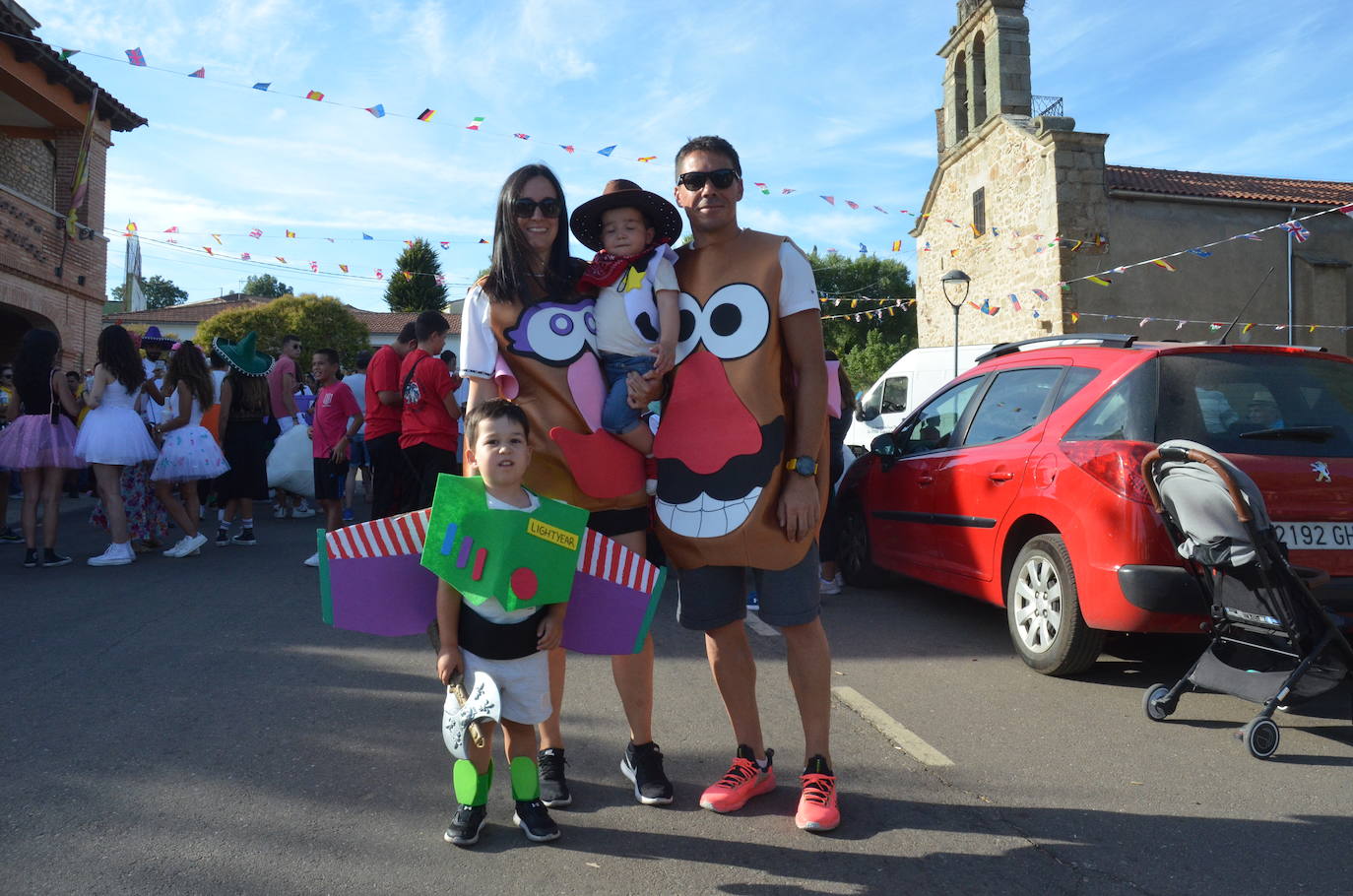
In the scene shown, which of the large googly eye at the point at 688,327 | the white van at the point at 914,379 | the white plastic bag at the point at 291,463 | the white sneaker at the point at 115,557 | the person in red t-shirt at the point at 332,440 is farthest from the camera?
the white van at the point at 914,379

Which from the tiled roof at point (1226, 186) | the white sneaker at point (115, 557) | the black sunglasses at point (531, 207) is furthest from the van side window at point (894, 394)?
the tiled roof at point (1226, 186)

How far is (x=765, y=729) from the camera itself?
12.1 ft

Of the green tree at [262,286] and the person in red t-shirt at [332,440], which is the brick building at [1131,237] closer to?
the person in red t-shirt at [332,440]

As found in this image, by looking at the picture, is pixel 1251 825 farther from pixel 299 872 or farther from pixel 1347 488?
pixel 299 872

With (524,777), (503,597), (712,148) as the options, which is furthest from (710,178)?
(524,777)

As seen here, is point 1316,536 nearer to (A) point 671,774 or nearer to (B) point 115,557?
(A) point 671,774

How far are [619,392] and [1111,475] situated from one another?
94.5 inches

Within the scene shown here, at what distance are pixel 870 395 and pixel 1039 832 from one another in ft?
36.7

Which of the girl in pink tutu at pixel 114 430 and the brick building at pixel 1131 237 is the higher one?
the brick building at pixel 1131 237

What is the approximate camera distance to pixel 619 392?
2768 millimetres

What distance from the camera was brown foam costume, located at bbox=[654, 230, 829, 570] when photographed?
9.17ft

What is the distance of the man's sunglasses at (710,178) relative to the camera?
9.48ft

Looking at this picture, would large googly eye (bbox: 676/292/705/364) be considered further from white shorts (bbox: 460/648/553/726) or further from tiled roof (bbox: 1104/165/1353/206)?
tiled roof (bbox: 1104/165/1353/206)

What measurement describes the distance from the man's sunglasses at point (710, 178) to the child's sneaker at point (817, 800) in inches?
67.6
